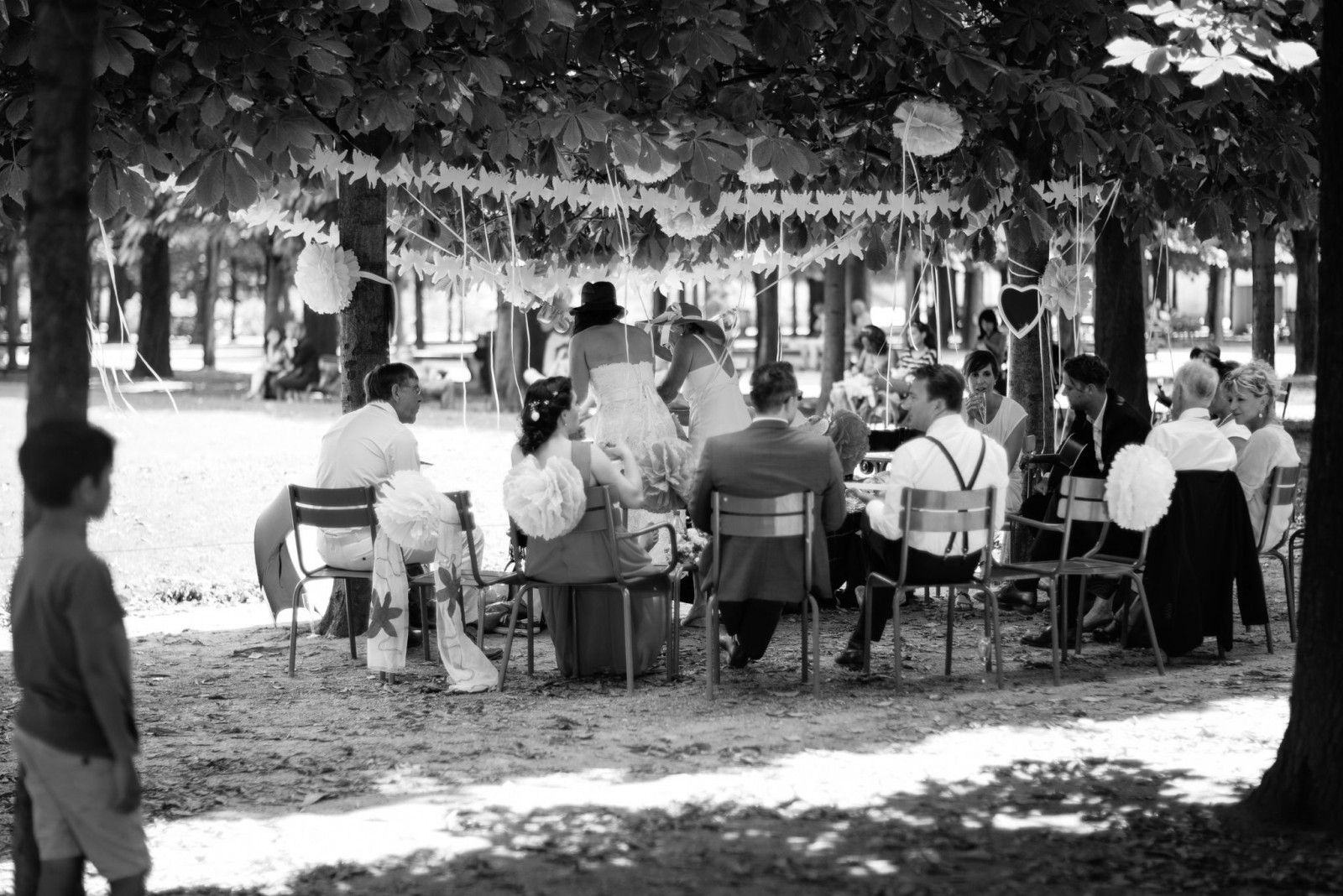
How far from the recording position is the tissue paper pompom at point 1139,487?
7.75 meters

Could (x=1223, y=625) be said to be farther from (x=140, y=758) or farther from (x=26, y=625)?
(x=26, y=625)

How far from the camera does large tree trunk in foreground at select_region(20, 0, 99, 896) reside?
154 inches

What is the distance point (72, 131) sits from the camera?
3.92m

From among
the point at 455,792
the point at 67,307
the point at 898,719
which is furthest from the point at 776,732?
the point at 67,307

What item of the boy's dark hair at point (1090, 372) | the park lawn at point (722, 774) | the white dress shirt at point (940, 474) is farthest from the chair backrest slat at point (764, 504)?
the boy's dark hair at point (1090, 372)

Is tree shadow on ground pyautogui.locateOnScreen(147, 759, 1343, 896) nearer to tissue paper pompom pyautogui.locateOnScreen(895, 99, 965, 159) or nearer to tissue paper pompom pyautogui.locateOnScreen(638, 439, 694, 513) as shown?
tissue paper pompom pyautogui.locateOnScreen(638, 439, 694, 513)

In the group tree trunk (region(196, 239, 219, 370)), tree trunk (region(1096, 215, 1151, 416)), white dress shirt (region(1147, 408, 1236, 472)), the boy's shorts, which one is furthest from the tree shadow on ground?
tree trunk (region(196, 239, 219, 370))

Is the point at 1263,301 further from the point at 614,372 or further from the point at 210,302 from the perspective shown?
the point at 210,302

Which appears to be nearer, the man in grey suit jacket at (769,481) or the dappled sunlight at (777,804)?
the dappled sunlight at (777,804)

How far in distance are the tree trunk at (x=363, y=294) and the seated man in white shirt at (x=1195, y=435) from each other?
14.2 feet

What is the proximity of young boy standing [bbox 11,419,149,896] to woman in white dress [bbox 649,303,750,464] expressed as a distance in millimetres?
6407

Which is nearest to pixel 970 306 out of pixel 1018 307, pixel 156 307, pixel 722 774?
pixel 156 307

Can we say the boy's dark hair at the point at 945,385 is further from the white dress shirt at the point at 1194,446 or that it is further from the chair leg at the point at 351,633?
the chair leg at the point at 351,633

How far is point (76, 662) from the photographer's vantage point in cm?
360
